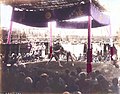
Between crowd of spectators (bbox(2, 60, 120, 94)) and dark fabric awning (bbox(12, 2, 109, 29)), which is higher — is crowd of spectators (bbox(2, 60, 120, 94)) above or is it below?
below

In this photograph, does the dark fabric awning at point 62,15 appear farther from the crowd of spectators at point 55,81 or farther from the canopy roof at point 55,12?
the crowd of spectators at point 55,81

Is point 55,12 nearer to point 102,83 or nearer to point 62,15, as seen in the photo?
point 62,15

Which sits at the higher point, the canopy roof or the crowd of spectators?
the canopy roof

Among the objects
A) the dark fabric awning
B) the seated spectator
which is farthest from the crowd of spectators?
the dark fabric awning

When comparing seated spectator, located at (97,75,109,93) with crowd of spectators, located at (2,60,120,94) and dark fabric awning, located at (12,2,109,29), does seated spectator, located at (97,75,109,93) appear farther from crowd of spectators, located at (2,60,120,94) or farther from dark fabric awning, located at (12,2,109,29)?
dark fabric awning, located at (12,2,109,29)

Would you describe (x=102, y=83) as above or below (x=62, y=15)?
below

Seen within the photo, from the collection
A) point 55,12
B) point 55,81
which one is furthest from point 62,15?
point 55,81

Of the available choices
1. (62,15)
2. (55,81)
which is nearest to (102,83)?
(55,81)
